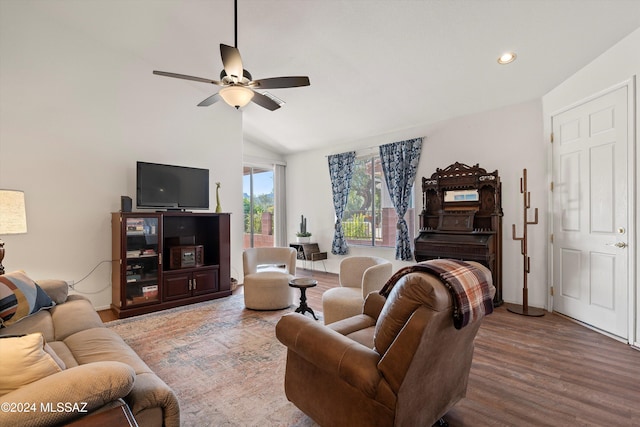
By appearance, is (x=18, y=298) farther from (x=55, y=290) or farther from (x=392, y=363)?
Result: (x=392, y=363)

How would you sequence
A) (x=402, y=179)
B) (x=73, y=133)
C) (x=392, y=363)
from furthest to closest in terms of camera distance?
(x=402, y=179) < (x=73, y=133) < (x=392, y=363)

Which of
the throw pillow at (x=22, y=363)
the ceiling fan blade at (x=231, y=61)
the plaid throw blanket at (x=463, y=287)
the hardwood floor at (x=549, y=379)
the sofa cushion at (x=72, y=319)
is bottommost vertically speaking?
the hardwood floor at (x=549, y=379)

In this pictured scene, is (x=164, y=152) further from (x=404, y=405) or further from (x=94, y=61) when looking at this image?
(x=404, y=405)

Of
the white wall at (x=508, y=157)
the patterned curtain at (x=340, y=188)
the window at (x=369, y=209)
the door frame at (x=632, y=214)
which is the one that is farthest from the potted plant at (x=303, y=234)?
the door frame at (x=632, y=214)

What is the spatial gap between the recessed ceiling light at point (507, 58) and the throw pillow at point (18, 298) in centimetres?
483

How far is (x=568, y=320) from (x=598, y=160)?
184 centimetres

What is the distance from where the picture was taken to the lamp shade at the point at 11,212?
8.02 feet

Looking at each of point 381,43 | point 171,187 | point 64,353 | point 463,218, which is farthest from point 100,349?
point 463,218

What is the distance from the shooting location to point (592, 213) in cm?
341

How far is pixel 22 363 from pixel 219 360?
1796mm

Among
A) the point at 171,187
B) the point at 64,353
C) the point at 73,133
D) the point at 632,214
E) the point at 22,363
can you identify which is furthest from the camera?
the point at 171,187

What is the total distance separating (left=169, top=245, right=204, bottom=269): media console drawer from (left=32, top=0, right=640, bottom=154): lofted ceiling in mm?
2250

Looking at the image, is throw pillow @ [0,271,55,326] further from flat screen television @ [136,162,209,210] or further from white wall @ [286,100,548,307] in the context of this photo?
white wall @ [286,100,548,307]

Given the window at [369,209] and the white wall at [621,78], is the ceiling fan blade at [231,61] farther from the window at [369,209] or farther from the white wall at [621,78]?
the window at [369,209]
